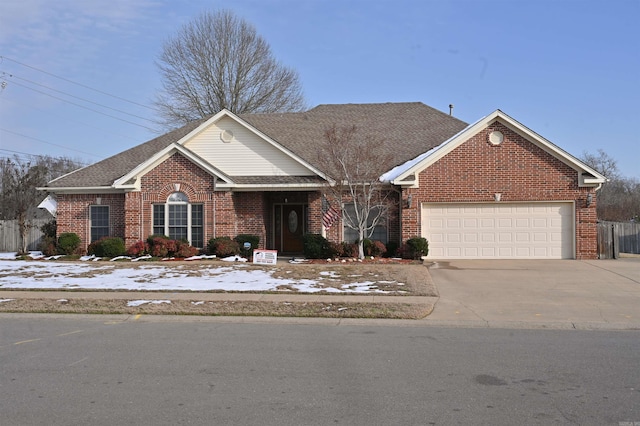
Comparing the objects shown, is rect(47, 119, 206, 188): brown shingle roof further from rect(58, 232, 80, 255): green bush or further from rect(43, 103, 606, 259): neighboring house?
rect(58, 232, 80, 255): green bush

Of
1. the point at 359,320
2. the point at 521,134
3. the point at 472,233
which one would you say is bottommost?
the point at 359,320

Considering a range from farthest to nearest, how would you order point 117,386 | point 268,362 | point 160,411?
point 268,362, point 117,386, point 160,411

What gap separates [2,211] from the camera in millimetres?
37375

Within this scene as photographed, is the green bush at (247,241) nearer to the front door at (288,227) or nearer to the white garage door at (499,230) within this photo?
the front door at (288,227)

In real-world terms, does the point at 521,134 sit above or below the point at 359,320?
above

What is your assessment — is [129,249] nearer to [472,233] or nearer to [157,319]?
[157,319]

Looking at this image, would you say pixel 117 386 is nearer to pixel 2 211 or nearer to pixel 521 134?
pixel 521 134

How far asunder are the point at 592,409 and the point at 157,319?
7.79 m

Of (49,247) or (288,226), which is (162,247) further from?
(288,226)

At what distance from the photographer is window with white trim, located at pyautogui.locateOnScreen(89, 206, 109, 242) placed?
23.5 m

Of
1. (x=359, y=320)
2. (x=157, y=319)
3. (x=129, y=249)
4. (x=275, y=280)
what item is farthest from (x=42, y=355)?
(x=129, y=249)

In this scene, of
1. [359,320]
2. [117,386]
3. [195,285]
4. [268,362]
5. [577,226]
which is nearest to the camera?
[117,386]

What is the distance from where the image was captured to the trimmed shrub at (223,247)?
20.8m

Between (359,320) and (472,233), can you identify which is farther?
(472,233)
